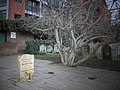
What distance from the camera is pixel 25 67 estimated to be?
456 cm

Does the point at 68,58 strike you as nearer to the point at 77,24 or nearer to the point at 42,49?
the point at 77,24

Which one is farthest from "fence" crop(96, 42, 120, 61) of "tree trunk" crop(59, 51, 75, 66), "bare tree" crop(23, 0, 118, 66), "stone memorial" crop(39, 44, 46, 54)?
"stone memorial" crop(39, 44, 46, 54)

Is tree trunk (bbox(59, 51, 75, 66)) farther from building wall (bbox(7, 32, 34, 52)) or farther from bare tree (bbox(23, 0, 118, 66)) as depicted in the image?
building wall (bbox(7, 32, 34, 52))

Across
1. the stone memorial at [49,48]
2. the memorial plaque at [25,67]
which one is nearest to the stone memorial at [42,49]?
the stone memorial at [49,48]

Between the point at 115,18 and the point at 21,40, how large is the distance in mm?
11240

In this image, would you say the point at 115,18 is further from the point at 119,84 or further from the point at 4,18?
the point at 4,18

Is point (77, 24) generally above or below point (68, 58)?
above

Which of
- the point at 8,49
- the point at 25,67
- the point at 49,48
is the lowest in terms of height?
the point at 25,67

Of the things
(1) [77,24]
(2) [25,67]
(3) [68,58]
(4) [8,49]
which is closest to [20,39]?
(4) [8,49]

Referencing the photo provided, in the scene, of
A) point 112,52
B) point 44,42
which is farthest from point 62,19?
point 44,42

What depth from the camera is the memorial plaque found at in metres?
4.46

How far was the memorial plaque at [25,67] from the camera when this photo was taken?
4463 mm

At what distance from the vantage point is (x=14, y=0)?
28.1 ft

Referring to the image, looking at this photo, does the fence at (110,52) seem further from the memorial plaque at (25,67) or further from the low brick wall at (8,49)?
the memorial plaque at (25,67)
